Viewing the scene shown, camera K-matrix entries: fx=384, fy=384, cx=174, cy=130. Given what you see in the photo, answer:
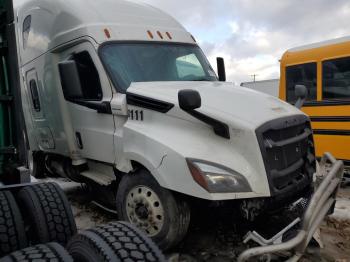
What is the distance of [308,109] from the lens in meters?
7.23

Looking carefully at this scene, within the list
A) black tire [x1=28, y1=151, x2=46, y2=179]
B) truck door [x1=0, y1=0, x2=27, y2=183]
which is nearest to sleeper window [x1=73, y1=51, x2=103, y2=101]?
truck door [x1=0, y1=0, x2=27, y2=183]

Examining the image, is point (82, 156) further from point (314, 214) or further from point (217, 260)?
point (314, 214)

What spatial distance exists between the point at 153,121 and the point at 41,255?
2.19 m

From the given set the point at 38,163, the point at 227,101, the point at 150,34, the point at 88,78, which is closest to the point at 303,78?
the point at 150,34

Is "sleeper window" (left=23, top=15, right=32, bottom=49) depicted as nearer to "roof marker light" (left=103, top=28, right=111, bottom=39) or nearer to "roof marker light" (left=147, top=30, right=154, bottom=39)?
"roof marker light" (left=103, top=28, right=111, bottom=39)

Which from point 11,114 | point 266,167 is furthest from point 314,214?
point 11,114

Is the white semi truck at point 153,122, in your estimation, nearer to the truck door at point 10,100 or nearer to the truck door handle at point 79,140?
the truck door handle at point 79,140

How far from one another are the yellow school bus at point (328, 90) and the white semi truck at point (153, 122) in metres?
2.24

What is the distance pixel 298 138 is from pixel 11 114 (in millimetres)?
2749

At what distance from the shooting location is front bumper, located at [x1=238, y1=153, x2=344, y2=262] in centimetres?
283

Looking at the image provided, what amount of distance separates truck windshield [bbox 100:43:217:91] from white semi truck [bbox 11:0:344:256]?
14mm

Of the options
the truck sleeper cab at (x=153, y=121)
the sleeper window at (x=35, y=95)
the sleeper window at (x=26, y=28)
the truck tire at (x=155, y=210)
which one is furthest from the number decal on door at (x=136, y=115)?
the sleeper window at (x=26, y=28)

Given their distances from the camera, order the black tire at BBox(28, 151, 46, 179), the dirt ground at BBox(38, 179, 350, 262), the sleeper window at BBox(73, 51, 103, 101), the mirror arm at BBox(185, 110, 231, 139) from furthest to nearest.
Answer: the black tire at BBox(28, 151, 46, 179) < the sleeper window at BBox(73, 51, 103, 101) < the dirt ground at BBox(38, 179, 350, 262) < the mirror arm at BBox(185, 110, 231, 139)

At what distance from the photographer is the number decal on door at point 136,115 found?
4102 mm
